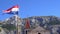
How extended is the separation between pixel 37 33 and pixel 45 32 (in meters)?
2.75

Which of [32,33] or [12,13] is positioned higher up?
[12,13]

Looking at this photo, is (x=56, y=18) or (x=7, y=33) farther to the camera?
(x=56, y=18)

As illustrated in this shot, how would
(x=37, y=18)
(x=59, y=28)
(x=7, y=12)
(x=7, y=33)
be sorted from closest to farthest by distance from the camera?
(x=7, y=12) < (x=7, y=33) < (x=59, y=28) < (x=37, y=18)

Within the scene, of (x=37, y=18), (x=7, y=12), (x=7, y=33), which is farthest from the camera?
(x=37, y=18)

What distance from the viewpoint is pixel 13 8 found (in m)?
37.2

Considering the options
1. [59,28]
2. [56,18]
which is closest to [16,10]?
[59,28]

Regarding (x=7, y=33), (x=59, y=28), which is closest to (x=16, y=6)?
(x=7, y=33)

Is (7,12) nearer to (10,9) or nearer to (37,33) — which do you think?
(10,9)

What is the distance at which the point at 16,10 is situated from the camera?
37.2m

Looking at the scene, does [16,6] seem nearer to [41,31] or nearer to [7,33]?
[41,31]

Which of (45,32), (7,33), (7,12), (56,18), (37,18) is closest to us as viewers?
(7,12)

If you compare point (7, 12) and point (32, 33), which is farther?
point (32, 33)

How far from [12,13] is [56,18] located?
361 ft

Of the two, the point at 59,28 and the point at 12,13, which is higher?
the point at 12,13
